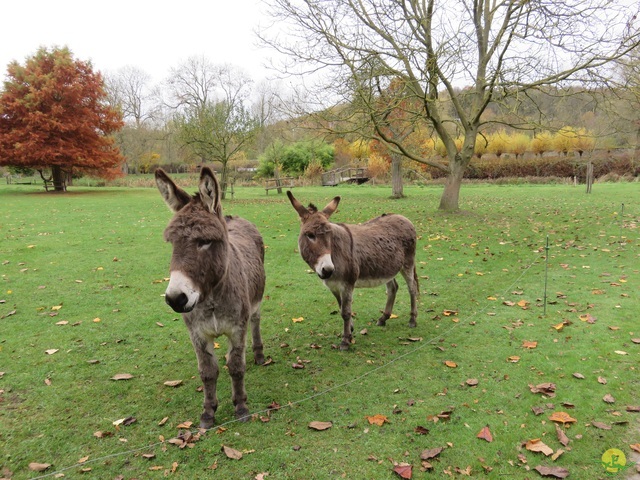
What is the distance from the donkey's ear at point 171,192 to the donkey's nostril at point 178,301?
2.98 ft

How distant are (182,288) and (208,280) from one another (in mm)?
344

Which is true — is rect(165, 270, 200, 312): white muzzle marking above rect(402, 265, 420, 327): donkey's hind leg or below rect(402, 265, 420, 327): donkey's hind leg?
above

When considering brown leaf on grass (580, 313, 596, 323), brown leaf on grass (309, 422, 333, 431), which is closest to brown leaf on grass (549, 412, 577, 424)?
brown leaf on grass (309, 422, 333, 431)

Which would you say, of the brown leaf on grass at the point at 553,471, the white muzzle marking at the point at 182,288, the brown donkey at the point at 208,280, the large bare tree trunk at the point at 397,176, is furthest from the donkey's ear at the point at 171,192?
the large bare tree trunk at the point at 397,176

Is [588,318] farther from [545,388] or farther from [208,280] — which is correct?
[208,280]

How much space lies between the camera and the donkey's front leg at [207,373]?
3.75 m

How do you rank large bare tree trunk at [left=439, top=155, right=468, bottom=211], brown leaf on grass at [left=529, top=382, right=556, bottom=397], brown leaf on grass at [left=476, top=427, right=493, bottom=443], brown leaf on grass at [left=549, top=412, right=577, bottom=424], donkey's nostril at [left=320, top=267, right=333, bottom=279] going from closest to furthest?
1. brown leaf on grass at [left=476, top=427, right=493, bottom=443]
2. brown leaf on grass at [left=549, top=412, right=577, bottom=424]
3. brown leaf on grass at [left=529, top=382, right=556, bottom=397]
4. donkey's nostril at [left=320, top=267, right=333, bottom=279]
5. large bare tree trunk at [left=439, top=155, right=468, bottom=211]

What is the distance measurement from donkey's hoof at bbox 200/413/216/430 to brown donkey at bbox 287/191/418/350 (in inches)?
80.3

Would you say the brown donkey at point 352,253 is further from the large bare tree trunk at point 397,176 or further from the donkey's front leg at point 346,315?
the large bare tree trunk at point 397,176

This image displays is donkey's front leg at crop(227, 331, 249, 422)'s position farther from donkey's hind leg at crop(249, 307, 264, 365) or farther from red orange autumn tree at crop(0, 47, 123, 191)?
red orange autumn tree at crop(0, 47, 123, 191)

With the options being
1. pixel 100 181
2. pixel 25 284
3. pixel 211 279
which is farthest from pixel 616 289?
pixel 100 181

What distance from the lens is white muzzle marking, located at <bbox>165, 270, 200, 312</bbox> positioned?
9.45 ft

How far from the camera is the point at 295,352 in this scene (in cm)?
552

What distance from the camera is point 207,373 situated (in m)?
3.83
